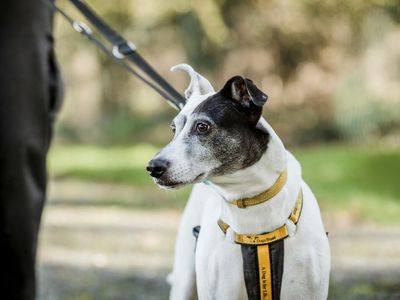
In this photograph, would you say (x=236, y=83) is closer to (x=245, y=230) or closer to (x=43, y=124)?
(x=245, y=230)

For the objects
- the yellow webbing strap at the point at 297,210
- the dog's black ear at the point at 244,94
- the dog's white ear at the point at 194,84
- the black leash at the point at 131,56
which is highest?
the black leash at the point at 131,56

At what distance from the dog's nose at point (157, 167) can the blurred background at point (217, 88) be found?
3.07m

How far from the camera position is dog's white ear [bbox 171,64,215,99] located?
3.15 m

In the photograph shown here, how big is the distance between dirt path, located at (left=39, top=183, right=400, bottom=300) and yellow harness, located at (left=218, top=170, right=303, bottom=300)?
8.53 feet

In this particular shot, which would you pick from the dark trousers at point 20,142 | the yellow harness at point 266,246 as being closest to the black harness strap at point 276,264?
the yellow harness at point 266,246

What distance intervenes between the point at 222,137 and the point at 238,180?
164 mm

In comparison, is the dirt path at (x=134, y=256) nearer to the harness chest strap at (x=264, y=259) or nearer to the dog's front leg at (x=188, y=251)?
the dog's front leg at (x=188, y=251)

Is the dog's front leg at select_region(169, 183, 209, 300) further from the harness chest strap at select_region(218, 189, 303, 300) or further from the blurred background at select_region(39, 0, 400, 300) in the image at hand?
the blurred background at select_region(39, 0, 400, 300)

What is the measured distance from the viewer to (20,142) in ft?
10.7

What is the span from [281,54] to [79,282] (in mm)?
11134

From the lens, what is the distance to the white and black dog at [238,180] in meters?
2.82

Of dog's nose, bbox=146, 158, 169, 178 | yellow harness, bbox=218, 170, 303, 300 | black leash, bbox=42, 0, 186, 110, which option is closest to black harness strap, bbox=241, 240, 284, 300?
yellow harness, bbox=218, 170, 303, 300

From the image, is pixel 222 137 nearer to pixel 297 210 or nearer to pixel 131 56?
pixel 297 210

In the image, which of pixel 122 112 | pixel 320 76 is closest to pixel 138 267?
pixel 320 76
